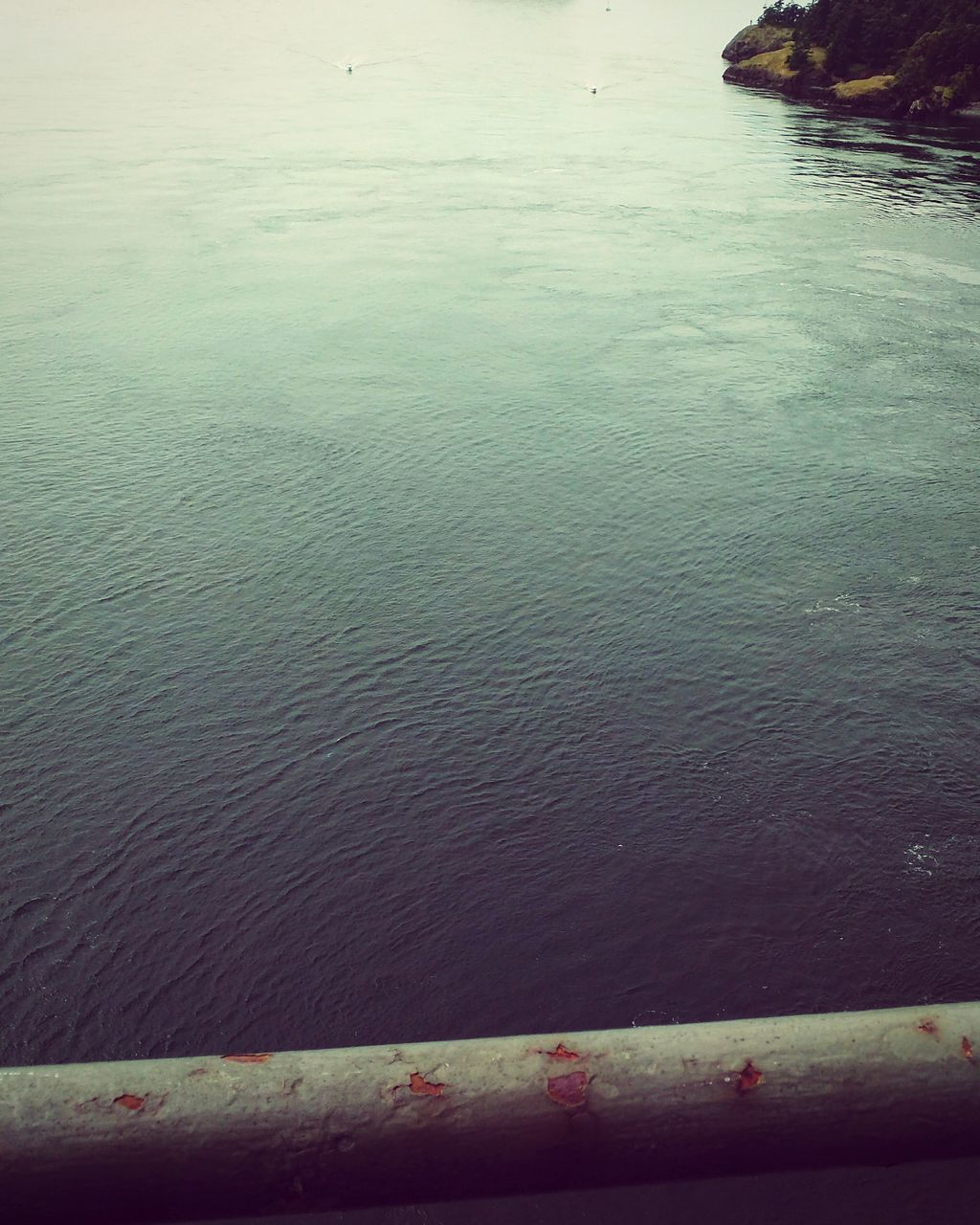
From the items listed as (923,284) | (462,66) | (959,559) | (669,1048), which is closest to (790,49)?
(462,66)

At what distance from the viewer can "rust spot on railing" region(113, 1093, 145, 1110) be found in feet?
17.2

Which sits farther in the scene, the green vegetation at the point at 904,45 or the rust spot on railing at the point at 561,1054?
the green vegetation at the point at 904,45

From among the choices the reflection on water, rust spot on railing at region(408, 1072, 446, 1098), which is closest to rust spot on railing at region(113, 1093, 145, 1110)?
rust spot on railing at region(408, 1072, 446, 1098)

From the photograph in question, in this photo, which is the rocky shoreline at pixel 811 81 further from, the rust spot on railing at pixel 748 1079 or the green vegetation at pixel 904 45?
the rust spot on railing at pixel 748 1079

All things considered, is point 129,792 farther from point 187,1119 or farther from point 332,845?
point 187,1119

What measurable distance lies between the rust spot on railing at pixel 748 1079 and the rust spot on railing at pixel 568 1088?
0.70 m

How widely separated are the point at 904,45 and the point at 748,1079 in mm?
75329

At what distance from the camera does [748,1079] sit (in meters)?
5.49

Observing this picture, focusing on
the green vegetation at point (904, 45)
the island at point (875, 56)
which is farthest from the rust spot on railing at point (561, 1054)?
the island at point (875, 56)

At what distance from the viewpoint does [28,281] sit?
3186 cm

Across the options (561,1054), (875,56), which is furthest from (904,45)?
(561,1054)

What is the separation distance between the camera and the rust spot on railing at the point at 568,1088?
5.37m

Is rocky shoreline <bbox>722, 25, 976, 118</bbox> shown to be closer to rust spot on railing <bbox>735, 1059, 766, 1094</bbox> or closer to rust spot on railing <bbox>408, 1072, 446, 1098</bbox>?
rust spot on railing <bbox>735, 1059, 766, 1094</bbox>

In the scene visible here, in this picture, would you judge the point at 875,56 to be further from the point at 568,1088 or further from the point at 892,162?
the point at 568,1088
